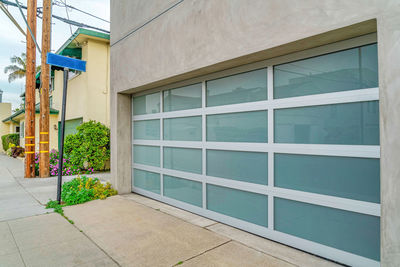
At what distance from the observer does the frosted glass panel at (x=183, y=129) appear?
4266 millimetres

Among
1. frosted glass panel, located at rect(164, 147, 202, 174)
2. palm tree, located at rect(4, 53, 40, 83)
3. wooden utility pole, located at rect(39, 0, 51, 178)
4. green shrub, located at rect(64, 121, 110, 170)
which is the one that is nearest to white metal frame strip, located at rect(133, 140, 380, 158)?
frosted glass panel, located at rect(164, 147, 202, 174)

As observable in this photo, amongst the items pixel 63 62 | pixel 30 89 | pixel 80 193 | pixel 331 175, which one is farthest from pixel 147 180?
pixel 30 89

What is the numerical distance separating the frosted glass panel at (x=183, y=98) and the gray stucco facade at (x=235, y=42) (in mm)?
246

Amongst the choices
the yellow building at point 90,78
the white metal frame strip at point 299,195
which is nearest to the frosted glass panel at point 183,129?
the white metal frame strip at point 299,195

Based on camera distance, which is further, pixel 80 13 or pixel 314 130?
pixel 80 13

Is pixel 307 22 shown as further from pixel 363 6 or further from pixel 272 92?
pixel 272 92

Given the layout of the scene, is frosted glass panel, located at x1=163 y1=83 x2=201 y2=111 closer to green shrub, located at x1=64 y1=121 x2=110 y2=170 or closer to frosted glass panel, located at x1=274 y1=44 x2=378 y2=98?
frosted glass panel, located at x1=274 y1=44 x2=378 y2=98

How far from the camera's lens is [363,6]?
6.84 ft

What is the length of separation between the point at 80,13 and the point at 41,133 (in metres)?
8.13

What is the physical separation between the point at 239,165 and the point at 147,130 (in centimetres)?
269

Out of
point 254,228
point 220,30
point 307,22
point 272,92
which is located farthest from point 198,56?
point 254,228

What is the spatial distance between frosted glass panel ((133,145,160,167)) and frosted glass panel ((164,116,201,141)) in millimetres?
498

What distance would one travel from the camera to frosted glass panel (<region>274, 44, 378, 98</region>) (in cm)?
240

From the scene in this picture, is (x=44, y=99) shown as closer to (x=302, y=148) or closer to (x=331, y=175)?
(x=302, y=148)
